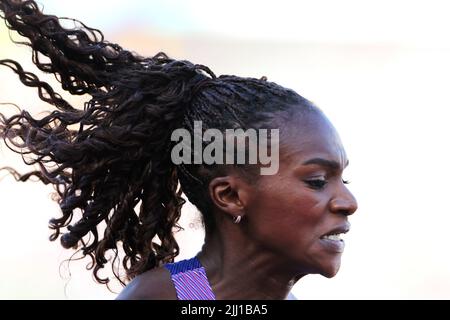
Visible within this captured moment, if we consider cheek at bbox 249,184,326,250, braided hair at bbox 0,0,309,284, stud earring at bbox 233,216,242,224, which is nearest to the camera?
cheek at bbox 249,184,326,250

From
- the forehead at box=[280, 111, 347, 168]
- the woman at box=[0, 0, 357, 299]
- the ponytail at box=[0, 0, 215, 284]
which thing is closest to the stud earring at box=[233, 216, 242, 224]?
the woman at box=[0, 0, 357, 299]

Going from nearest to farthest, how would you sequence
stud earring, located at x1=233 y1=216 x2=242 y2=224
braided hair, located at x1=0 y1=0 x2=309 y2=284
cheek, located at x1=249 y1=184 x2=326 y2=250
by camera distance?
cheek, located at x1=249 y1=184 x2=326 y2=250 < stud earring, located at x1=233 y1=216 x2=242 y2=224 < braided hair, located at x1=0 y1=0 x2=309 y2=284

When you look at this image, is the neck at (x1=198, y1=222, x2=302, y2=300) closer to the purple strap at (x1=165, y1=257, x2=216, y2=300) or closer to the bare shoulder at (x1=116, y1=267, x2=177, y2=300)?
the purple strap at (x1=165, y1=257, x2=216, y2=300)

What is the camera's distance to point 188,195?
11.4ft

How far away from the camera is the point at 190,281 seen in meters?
3.24

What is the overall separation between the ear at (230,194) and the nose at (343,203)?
0.96ft

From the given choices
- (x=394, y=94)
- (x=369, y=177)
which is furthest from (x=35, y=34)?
(x=394, y=94)

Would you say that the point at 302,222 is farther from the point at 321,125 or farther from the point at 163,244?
the point at 163,244

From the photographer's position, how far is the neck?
3258 millimetres

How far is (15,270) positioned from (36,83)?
3.81 metres

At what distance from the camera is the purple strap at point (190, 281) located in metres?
3.21

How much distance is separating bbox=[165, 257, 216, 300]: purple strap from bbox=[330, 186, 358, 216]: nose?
0.49m
